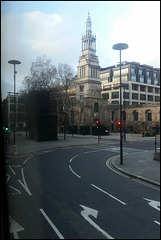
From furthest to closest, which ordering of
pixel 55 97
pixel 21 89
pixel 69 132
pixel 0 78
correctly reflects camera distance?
1. pixel 69 132
2. pixel 55 97
3. pixel 21 89
4. pixel 0 78

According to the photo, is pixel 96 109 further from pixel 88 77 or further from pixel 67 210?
pixel 67 210

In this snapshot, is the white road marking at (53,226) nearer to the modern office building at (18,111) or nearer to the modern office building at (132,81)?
the modern office building at (18,111)

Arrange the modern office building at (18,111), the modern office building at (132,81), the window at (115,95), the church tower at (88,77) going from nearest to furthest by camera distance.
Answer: the modern office building at (132,81), the modern office building at (18,111), the church tower at (88,77), the window at (115,95)

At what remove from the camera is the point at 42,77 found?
3.06 meters

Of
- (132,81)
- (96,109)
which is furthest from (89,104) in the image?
(132,81)

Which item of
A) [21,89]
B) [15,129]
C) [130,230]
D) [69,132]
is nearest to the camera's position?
[130,230]

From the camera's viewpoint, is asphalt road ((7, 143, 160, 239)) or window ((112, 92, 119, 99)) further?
window ((112, 92, 119, 99))

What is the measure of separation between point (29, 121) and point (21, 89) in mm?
523

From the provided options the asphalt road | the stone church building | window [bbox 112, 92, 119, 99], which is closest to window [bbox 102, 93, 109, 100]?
the stone church building

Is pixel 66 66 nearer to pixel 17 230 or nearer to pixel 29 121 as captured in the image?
pixel 29 121

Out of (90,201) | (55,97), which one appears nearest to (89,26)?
(55,97)

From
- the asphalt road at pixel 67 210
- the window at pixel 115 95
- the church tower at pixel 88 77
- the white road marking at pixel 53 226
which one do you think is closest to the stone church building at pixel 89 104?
the church tower at pixel 88 77

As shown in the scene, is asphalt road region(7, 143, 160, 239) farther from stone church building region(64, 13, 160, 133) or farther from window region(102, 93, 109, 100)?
window region(102, 93, 109, 100)

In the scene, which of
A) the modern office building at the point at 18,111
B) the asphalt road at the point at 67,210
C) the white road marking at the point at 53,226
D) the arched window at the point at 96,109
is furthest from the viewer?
the arched window at the point at 96,109
